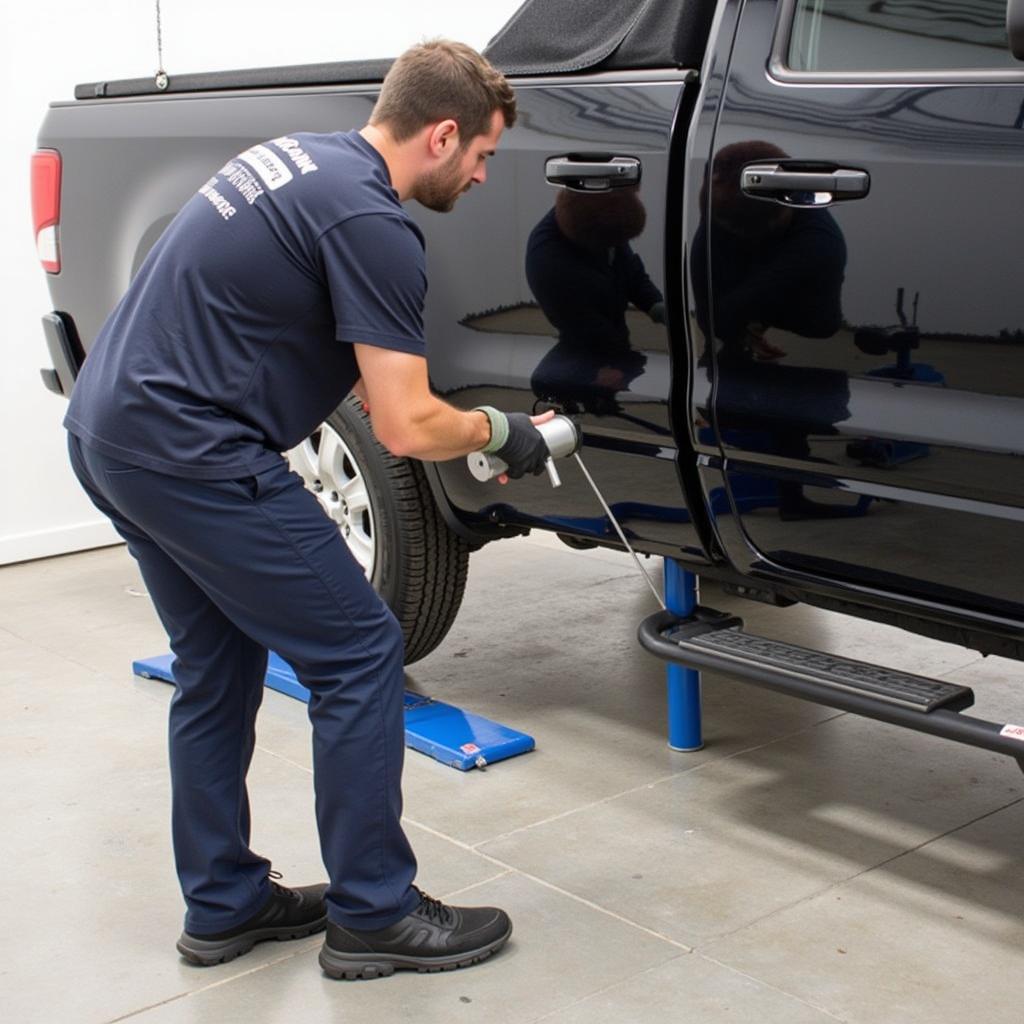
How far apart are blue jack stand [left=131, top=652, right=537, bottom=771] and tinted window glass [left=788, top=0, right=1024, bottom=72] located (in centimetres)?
167

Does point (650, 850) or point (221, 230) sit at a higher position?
point (221, 230)

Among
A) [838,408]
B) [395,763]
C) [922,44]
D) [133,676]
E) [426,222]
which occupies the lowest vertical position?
[133,676]

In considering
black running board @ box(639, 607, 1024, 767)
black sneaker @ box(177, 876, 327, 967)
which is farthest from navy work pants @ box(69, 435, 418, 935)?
black running board @ box(639, 607, 1024, 767)

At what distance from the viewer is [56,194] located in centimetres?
431

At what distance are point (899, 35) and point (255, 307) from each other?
1239mm

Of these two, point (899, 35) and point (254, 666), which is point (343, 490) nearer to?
point (254, 666)

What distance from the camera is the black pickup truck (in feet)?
8.27

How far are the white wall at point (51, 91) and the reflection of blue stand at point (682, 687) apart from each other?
2.73 metres

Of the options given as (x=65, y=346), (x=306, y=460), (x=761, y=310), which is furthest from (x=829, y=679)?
(x=65, y=346)

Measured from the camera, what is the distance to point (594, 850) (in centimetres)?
310

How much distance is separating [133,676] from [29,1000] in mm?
1761

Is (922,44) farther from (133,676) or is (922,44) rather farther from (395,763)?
(133,676)

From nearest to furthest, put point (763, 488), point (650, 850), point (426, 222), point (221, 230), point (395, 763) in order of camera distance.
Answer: point (221, 230), point (395, 763), point (763, 488), point (650, 850), point (426, 222)

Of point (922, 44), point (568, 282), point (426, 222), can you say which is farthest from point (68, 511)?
point (922, 44)
